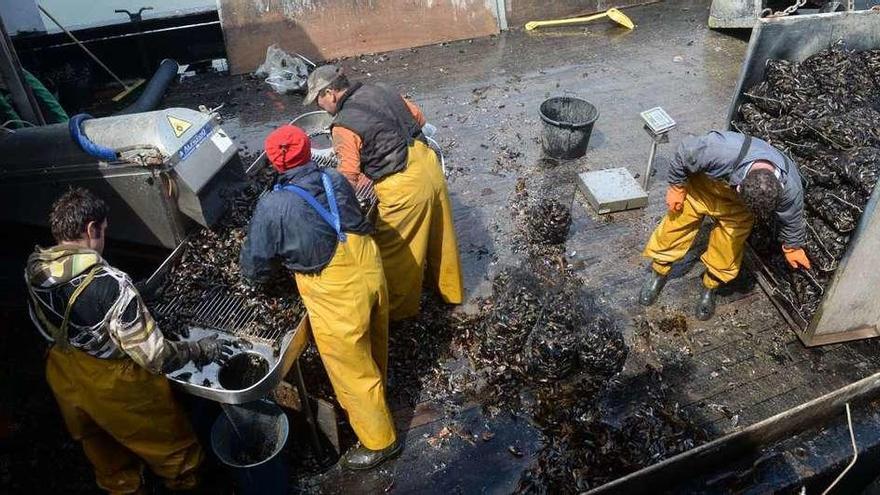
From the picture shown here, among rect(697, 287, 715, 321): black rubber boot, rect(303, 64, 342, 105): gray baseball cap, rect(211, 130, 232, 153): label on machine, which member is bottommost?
rect(697, 287, 715, 321): black rubber boot

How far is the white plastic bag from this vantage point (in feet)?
27.7

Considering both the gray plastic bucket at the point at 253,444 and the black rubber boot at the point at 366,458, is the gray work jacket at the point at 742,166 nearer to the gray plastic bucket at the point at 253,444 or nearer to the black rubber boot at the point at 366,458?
the black rubber boot at the point at 366,458

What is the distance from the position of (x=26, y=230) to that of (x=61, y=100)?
14.6 feet

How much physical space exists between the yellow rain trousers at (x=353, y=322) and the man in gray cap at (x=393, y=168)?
2.43 ft

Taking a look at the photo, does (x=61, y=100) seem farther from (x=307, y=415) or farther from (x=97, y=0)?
(x=97, y=0)

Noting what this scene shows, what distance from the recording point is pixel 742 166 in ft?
13.5

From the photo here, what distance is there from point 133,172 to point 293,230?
1395mm

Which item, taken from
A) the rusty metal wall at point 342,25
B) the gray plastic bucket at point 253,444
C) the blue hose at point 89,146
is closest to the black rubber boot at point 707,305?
the gray plastic bucket at point 253,444

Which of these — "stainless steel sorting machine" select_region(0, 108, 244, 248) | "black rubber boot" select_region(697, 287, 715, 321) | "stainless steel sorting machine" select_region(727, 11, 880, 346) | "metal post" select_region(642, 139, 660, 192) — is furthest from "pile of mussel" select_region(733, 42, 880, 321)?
"stainless steel sorting machine" select_region(0, 108, 244, 248)

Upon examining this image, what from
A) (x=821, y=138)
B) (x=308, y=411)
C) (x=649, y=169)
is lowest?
(x=308, y=411)

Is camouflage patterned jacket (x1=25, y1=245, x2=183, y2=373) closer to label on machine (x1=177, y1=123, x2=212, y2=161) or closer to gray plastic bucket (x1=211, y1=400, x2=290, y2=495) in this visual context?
gray plastic bucket (x1=211, y1=400, x2=290, y2=495)

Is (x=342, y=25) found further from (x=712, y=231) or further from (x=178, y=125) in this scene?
(x=712, y=231)

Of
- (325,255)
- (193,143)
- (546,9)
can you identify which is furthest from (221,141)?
(546,9)

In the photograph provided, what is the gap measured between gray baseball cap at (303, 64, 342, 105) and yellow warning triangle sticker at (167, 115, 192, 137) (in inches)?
32.5
